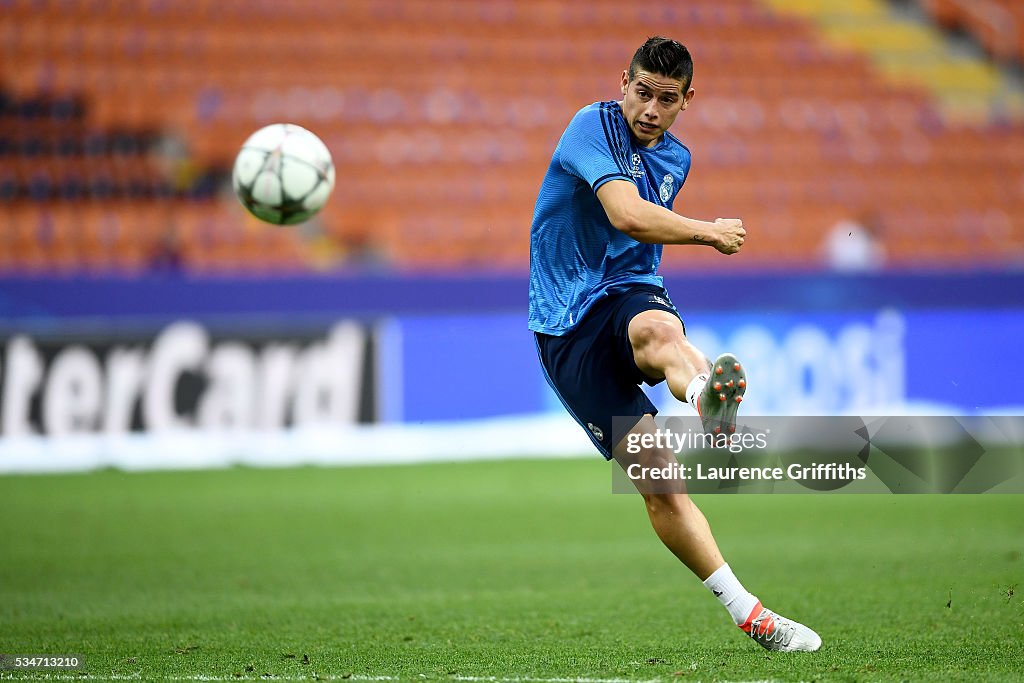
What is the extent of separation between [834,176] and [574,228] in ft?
43.1

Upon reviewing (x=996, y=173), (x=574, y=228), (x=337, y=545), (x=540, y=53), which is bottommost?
(x=337, y=545)

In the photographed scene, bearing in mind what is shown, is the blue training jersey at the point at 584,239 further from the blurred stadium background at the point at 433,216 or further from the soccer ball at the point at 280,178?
the blurred stadium background at the point at 433,216

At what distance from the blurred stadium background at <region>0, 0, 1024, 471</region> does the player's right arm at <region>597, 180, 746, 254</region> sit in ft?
24.6

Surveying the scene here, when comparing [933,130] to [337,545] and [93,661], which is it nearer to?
[337,545]

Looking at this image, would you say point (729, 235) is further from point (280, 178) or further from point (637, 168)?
point (280, 178)

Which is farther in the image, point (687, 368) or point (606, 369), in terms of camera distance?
point (606, 369)

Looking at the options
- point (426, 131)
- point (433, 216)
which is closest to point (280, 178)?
point (433, 216)

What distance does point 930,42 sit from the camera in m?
20.5

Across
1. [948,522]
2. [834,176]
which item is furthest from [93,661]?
[834,176]

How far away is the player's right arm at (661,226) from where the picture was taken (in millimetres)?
4555

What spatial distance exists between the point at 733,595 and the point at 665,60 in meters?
1.95

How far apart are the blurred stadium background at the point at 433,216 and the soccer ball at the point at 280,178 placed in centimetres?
505

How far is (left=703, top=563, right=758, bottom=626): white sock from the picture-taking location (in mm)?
4777

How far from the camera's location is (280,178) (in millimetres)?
6660
